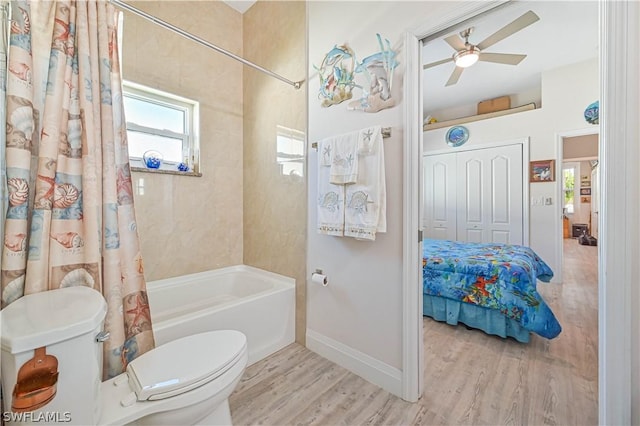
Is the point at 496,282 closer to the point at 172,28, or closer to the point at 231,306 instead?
the point at 231,306

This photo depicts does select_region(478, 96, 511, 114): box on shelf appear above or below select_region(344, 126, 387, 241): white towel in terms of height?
above

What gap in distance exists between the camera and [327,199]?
1.81m

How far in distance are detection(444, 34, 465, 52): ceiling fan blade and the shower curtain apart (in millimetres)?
2636

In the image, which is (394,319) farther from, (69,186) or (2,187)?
(2,187)

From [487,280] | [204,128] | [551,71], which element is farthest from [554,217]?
[204,128]

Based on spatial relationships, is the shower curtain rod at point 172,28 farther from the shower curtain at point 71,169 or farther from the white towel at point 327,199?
the white towel at point 327,199

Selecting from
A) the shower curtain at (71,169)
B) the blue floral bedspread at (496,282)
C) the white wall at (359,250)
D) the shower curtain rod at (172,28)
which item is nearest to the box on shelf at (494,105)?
the blue floral bedspread at (496,282)

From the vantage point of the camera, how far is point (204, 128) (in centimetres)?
242

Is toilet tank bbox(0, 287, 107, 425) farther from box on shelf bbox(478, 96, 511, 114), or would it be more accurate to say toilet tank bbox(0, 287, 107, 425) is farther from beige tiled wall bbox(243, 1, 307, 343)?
box on shelf bbox(478, 96, 511, 114)

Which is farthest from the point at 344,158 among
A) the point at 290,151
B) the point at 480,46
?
the point at 480,46

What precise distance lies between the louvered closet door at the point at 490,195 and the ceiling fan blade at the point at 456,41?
6.24 ft

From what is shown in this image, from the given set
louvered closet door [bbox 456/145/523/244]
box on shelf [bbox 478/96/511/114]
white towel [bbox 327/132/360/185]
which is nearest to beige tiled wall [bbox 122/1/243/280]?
white towel [bbox 327/132/360/185]

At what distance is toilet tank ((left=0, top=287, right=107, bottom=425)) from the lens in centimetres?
74

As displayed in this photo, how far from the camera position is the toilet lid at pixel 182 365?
0.99 metres
